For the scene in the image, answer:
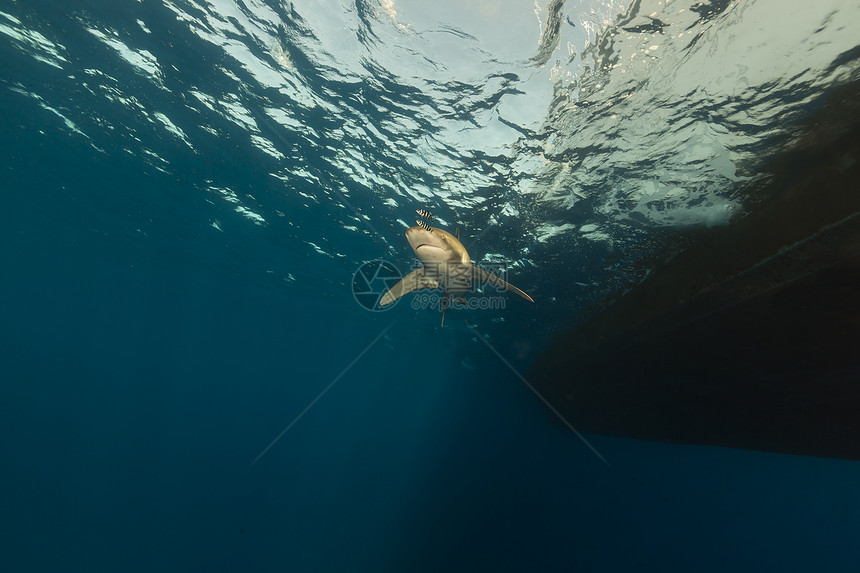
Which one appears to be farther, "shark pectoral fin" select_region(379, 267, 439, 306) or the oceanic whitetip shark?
"shark pectoral fin" select_region(379, 267, 439, 306)

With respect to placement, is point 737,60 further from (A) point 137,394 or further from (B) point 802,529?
(B) point 802,529

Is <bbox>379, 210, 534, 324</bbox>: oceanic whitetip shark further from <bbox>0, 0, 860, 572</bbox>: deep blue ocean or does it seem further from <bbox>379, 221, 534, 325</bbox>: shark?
<bbox>0, 0, 860, 572</bbox>: deep blue ocean

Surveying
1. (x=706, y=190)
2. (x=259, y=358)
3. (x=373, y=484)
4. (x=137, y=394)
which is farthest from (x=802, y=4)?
(x=137, y=394)

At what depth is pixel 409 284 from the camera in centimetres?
916

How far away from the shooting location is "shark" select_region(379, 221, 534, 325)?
5.96 meters

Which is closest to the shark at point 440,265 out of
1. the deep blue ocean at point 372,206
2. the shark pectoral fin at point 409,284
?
the shark pectoral fin at point 409,284

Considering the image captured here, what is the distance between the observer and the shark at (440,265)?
5.96 metres

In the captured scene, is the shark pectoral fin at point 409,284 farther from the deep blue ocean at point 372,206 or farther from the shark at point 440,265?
the deep blue ocean at point 372,206

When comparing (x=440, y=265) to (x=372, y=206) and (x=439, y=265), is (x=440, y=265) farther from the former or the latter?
(x=372, y=206)

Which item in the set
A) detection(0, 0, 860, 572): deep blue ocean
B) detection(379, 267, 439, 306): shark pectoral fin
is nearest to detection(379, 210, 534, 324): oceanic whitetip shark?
detection(379, 267, 439, 306): shark pectoral fin

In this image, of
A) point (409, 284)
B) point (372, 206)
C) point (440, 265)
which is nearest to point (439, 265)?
point (440, 265)

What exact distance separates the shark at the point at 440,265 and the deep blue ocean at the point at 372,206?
390 cm

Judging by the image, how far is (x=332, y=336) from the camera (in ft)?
151

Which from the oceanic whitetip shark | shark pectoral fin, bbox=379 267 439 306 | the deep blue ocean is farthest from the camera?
shark pectoral fin, bbox=379 267 439 306
